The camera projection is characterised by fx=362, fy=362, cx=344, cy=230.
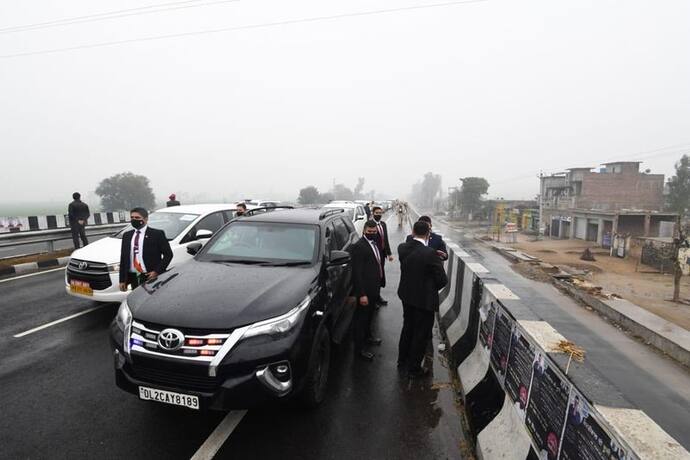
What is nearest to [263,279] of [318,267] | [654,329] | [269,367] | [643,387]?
[318,267]

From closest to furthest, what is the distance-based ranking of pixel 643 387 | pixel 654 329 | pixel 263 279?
1. pixel 263 279
2. pixel 643 387
3. pixel 654 329

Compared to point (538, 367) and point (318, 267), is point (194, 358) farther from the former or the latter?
point (538, 367)

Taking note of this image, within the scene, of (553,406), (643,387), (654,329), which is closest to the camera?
(553,406)

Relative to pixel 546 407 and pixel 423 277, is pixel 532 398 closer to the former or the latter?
pixel 546 407

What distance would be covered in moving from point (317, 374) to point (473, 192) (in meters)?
88.9

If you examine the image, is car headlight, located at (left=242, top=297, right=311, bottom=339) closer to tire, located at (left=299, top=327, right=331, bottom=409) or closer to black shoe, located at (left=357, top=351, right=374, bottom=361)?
tire, located at (left=299, top=327, right=331, bottom=409)

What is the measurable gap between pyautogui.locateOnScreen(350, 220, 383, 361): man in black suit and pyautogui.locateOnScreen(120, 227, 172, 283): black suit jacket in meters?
2.70

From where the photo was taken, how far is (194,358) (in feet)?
9.36

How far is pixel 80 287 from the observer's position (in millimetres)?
5793

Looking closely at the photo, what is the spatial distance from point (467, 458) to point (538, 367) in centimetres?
110

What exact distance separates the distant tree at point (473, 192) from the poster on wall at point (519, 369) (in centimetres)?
8824

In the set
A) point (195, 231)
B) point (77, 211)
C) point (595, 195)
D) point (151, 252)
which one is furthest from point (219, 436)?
point (595, 195)

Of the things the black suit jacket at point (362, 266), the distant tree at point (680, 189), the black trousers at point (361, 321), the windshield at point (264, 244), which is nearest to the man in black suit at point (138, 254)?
the windshield at point (264, 244)

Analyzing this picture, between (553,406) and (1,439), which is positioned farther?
(1,439)
